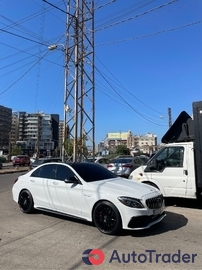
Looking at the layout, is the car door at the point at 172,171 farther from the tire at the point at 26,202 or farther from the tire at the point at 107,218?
the tire at the point at 26,202

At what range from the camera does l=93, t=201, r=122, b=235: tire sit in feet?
18.7

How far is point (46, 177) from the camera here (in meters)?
7.57

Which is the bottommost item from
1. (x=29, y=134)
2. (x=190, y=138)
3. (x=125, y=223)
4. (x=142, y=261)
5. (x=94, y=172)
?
(x=142, y=261)

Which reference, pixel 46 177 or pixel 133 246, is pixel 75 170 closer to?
pixel 46 177

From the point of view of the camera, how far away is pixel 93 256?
15.3 ft

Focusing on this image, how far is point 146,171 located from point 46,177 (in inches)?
135

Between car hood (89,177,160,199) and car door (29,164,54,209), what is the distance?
1.56m

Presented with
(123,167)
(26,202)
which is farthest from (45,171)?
(123,167)

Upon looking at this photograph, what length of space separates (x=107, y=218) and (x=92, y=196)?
61cm

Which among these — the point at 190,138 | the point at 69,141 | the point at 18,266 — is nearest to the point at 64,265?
the point at 18,266

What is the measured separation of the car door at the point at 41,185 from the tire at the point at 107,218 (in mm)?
1679

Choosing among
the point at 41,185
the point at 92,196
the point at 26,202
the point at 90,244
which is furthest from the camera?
the point at 26,202

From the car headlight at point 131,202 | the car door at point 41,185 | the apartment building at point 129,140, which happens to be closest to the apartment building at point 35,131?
the apartment building at point 129,140

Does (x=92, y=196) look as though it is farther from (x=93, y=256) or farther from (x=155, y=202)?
(x=93, y=256)
